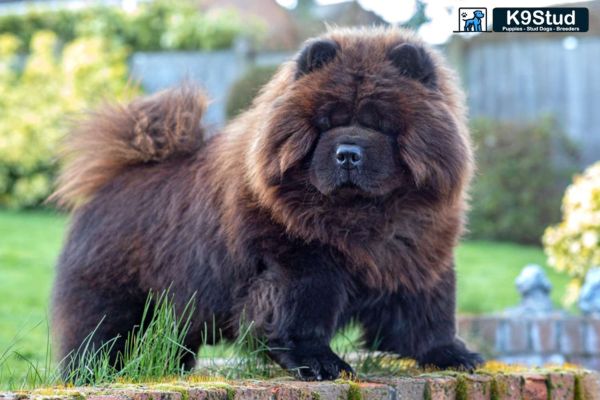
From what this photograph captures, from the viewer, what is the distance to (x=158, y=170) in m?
4.36

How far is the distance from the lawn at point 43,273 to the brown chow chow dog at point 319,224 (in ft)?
5.84

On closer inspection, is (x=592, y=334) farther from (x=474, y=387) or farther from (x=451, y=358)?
(x=474, y=387)

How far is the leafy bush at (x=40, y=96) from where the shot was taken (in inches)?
505

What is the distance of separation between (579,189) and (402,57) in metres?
4.23

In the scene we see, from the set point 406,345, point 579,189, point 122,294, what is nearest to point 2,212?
point 579,189

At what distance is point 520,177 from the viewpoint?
37.0 feet

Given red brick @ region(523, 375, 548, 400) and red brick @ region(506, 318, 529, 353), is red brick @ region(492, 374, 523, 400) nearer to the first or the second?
red brick @ region(523, 375, 548, 400)

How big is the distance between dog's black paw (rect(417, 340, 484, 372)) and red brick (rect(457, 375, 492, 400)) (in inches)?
6.8

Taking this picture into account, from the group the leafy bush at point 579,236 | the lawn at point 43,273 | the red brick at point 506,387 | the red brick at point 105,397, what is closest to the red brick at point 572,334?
the lawn at point 43,273

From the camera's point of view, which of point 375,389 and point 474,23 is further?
point 474,23

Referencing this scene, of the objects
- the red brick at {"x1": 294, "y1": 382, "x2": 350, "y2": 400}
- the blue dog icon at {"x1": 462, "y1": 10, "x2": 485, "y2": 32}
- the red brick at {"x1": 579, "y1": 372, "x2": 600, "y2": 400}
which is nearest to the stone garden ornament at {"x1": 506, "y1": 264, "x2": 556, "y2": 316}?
the blue dog icon at {"x1": 462, "y1": 10, "x2": 485, "y2": 32}

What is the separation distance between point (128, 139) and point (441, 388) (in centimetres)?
202

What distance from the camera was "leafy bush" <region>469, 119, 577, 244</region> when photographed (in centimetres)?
1127

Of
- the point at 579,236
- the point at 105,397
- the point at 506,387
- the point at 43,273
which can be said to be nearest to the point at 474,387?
the point at 506,387
